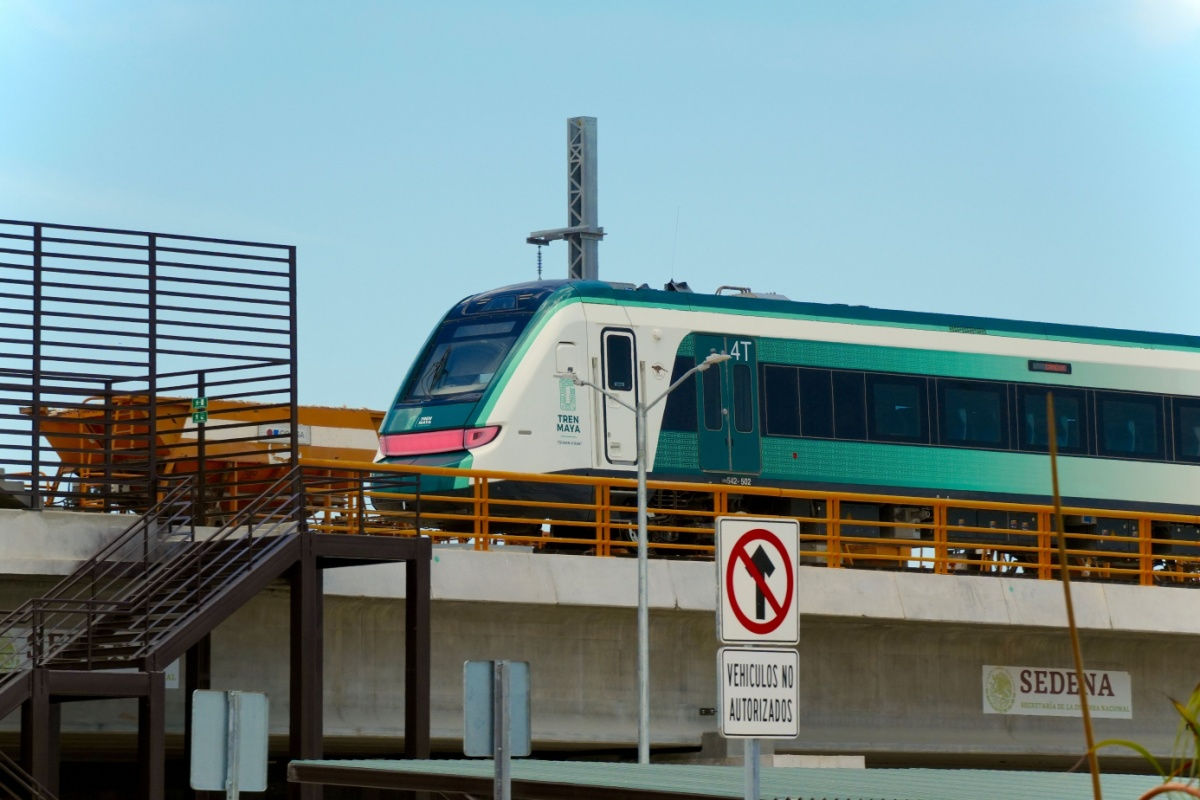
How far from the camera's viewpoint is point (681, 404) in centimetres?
3042

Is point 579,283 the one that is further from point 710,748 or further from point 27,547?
point 27,547

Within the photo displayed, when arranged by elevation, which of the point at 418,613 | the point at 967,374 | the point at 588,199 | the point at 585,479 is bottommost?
the point at 418,613

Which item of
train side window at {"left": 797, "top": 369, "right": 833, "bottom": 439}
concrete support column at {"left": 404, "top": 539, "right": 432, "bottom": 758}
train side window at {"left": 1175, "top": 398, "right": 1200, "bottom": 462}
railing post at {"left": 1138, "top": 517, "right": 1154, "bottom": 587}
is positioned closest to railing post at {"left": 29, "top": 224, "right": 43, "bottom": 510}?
concrete support column at {"left": 404, "top": 539, "right": 432, "bottom": 758}

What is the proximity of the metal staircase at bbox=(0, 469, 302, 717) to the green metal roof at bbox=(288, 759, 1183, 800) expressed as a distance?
5.68 meters

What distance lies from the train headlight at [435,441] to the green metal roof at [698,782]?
12106 mm

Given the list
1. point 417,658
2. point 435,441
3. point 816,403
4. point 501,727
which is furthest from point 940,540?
point 501,727

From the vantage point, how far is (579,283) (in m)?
30.0

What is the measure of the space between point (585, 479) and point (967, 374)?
8375mm

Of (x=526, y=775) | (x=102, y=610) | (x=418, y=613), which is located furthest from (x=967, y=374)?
(x=526, y=775)

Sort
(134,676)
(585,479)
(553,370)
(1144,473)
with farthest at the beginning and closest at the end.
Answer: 1. (1144,473)
2. (553,370)
3. (585,479)
4. (134,676)

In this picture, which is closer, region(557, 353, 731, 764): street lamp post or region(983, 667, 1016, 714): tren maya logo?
region(557, 353, 731, 764): street lamp post

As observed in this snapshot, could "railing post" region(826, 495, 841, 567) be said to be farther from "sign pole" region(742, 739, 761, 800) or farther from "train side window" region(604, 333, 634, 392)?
"sign pole" region(742, 739, 761, 800)

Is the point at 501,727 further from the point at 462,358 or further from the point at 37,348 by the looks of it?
the point at 462,358

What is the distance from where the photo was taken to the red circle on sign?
8.55 m
